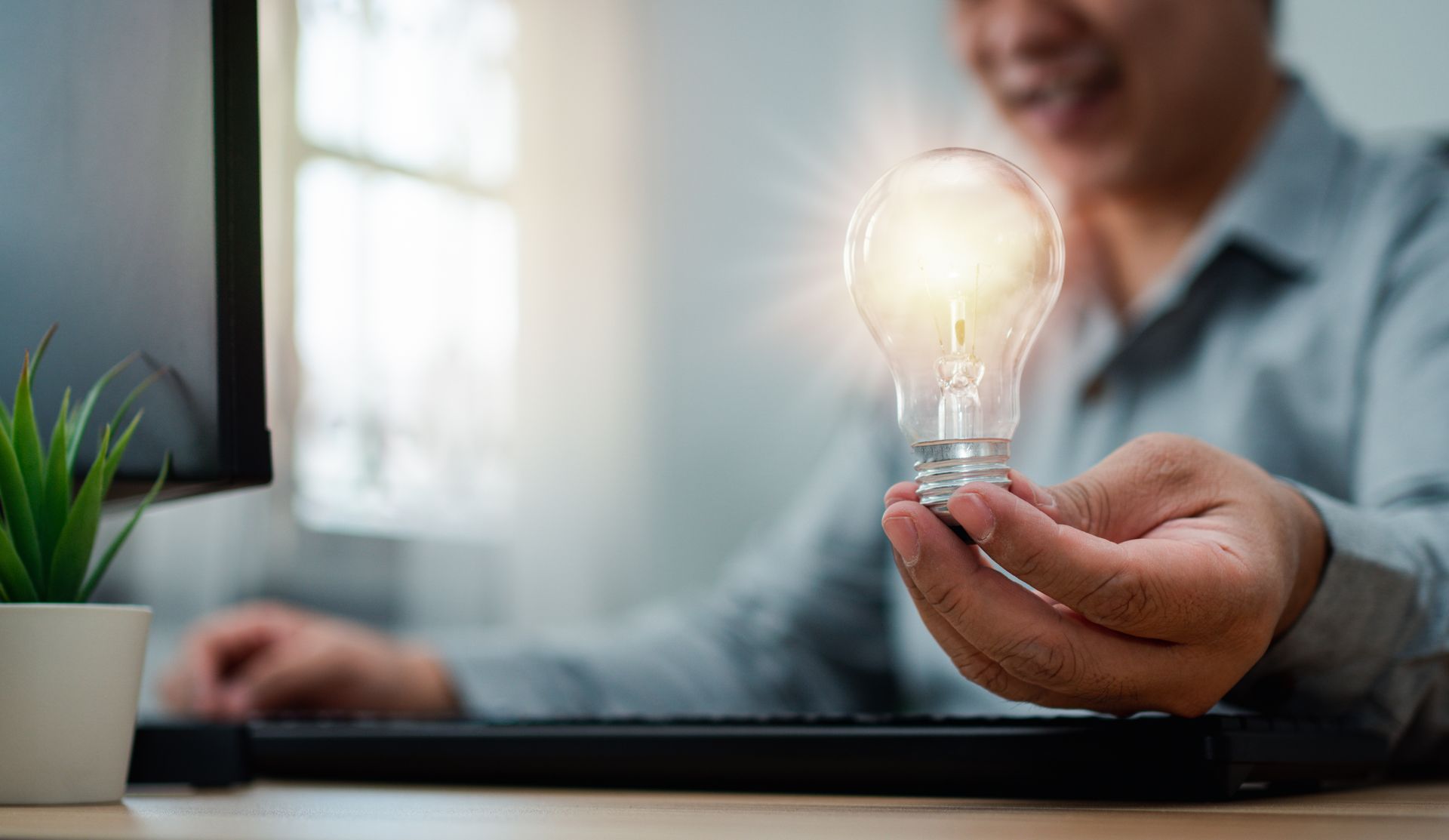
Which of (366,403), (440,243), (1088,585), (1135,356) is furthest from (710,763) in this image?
(440,243)

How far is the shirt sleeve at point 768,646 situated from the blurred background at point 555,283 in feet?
2.28

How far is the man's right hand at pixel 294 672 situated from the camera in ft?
2.77

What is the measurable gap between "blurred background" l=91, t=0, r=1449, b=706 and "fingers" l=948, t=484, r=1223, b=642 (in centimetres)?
132

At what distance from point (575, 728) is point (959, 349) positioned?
21 cm

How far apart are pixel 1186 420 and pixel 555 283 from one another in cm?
165

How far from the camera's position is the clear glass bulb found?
354 millimetres

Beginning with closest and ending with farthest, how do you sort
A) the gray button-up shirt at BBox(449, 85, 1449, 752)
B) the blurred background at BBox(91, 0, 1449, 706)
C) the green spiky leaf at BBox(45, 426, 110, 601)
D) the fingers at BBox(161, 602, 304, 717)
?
the green spiky leaf at BBox(45, 426, 110, 601) → the gray button-up shirt at BBox(449, 85, 1449, 752) → the fingers at BBox(161, 602, 304, 717) → the blurred background at BBox(91, 0, 1449, 706)

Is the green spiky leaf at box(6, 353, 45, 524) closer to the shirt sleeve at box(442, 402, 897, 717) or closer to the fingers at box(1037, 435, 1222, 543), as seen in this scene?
the fingers at box(1037, 435, 1222, 543)

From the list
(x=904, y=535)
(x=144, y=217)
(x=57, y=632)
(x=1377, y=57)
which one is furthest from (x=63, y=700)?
(x=1377, y=57)

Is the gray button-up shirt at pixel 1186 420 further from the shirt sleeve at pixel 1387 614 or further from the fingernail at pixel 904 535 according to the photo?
the fingernail at pixel 904 535

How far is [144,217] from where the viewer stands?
433mm

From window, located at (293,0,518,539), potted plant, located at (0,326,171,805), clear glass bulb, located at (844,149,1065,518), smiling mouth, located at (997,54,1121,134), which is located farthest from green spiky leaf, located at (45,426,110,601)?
window, located at (293,0,518,539)

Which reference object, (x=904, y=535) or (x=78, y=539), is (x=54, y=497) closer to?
(x=78, y=539)

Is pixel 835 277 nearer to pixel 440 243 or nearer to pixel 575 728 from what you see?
pixel 440 243
